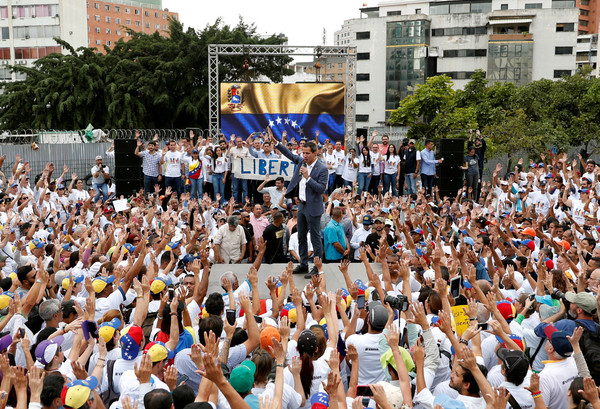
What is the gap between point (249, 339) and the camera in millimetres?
4793

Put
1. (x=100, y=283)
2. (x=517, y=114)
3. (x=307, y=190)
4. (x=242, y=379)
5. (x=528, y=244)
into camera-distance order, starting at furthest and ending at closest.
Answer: (x=517, y=114), (x=528, y=244), (x=307, y=190), (x=100, y=283), (x=242, y=379)

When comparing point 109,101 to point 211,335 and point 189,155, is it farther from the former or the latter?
point 211,335

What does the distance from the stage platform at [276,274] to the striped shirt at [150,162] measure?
6740 mm

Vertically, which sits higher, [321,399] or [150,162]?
[150,162]

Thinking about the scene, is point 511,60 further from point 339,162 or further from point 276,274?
point 276,274

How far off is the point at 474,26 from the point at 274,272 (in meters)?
60.2

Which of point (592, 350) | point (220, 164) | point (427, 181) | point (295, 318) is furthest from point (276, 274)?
point (427, 181)

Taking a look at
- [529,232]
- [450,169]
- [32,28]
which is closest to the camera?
[529,232]

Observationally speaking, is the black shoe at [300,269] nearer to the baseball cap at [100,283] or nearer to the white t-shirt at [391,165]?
the baseball cap at [100,283]

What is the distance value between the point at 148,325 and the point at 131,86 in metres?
31.9

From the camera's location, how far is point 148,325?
5.58 meters

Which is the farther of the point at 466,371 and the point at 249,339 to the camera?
the point at 249,339

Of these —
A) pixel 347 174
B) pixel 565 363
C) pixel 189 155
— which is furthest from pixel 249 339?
pixel 347 174

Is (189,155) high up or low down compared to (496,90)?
down
